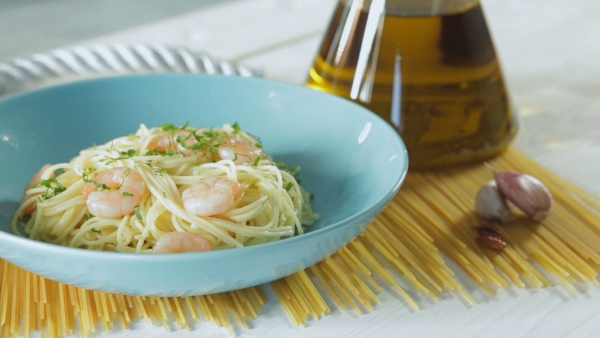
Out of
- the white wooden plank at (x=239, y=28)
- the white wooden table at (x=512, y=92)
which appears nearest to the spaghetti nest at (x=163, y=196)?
the white wooden table at (x=512, y=92)

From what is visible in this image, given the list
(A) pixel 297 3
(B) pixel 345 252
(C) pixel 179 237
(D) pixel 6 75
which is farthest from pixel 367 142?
(A) pixel 297 3

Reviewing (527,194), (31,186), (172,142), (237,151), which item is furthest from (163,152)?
(527,194)

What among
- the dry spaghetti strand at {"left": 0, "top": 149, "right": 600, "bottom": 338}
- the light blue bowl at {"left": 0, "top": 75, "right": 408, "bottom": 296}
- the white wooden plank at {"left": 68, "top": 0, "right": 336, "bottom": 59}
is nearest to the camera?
the light blue bowl at {"left": 0, "top": 75, "right": 408, "bottom": 296}

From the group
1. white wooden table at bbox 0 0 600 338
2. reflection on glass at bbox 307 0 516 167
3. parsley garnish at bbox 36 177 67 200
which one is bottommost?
white wooden table at bbox 0 0 600 338

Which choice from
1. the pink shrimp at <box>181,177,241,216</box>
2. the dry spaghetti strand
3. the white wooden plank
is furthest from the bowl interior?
the white wooden plank

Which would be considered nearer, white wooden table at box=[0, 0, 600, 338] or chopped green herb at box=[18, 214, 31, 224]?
white wooden table at box=[0, 0, 600, 338]

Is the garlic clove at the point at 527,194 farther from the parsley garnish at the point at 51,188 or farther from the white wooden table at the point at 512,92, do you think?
the parsley garnish at the point at 51,188

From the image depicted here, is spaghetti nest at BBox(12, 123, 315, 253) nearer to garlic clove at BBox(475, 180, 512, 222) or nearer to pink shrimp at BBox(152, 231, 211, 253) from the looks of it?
pink shrimp at BBox(152, 231, 211, 253)
